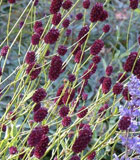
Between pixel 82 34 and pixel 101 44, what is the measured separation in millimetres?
80

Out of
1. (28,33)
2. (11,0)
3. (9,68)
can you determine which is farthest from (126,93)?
(28,33)

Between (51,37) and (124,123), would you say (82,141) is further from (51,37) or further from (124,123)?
(51,37)

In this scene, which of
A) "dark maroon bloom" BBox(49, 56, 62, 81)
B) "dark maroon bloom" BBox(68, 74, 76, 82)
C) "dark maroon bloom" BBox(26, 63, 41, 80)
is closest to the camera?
"dark maroon bloom" BBox(49, 56, 62, 81)

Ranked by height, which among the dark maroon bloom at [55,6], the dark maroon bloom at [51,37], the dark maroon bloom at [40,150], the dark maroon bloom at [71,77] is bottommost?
the dark maroon bloom at [40,150]

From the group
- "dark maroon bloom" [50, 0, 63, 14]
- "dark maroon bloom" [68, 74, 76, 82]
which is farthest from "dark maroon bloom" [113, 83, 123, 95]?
"dark maroon bloom" [50, 0, 63, 14]

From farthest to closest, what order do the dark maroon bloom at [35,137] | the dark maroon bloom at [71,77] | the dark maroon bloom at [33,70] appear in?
the dark maroon bloom at [71,77] < the dark maroon bloom at [33,70] < the dark maroon bloom at [35,137]

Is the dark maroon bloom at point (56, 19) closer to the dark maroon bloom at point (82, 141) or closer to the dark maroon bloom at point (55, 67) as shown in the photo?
the dark maroon bloom at point (55, 67)

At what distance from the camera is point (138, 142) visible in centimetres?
139

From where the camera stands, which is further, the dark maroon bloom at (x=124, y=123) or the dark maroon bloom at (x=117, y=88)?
the dark maroon bloom at (x=117, y=88)

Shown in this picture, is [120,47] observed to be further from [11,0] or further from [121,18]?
[11,0]

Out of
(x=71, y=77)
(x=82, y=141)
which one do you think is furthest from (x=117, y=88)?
(x=82, y=141)

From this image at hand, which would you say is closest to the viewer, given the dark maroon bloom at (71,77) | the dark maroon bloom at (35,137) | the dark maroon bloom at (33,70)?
the dark maroon bloom at (35,137)

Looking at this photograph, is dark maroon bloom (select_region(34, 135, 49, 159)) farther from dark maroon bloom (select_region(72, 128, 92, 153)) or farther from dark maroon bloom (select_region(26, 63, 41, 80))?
dark maroon bloom (select_region(26, 63, 41, 80))

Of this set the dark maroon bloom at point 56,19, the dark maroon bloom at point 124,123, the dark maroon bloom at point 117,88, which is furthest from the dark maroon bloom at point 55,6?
the dark maroon bloom at point 124,123
